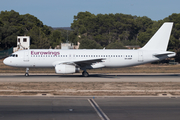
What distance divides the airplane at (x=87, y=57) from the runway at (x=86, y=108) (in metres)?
13.5

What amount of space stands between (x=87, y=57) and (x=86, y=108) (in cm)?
1795

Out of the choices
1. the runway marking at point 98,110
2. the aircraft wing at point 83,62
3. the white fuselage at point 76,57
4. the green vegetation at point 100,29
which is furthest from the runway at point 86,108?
the green vegetation at point 100,29

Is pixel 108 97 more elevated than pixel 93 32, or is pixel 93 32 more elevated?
pixel 93 32

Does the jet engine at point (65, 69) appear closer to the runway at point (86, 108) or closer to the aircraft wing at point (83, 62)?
the aircraft wing at point (83, 62)

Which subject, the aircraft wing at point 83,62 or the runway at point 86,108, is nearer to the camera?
the runway at point 86,108

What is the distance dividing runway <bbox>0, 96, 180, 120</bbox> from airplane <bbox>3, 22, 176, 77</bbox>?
44.2ft

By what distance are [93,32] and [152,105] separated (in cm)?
10783

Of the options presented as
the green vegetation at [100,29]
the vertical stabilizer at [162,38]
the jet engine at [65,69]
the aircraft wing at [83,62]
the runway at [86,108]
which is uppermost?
the green vegetation at [100,29]

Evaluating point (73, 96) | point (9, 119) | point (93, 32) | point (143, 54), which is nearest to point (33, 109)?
point (9, 119)

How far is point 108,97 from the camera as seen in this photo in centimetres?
1769

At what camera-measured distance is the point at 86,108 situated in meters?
14.1

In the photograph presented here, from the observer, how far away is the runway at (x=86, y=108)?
12.2 metres

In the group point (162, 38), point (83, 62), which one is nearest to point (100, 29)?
point (162, 38)

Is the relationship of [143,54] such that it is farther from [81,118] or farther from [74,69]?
[81,118]
